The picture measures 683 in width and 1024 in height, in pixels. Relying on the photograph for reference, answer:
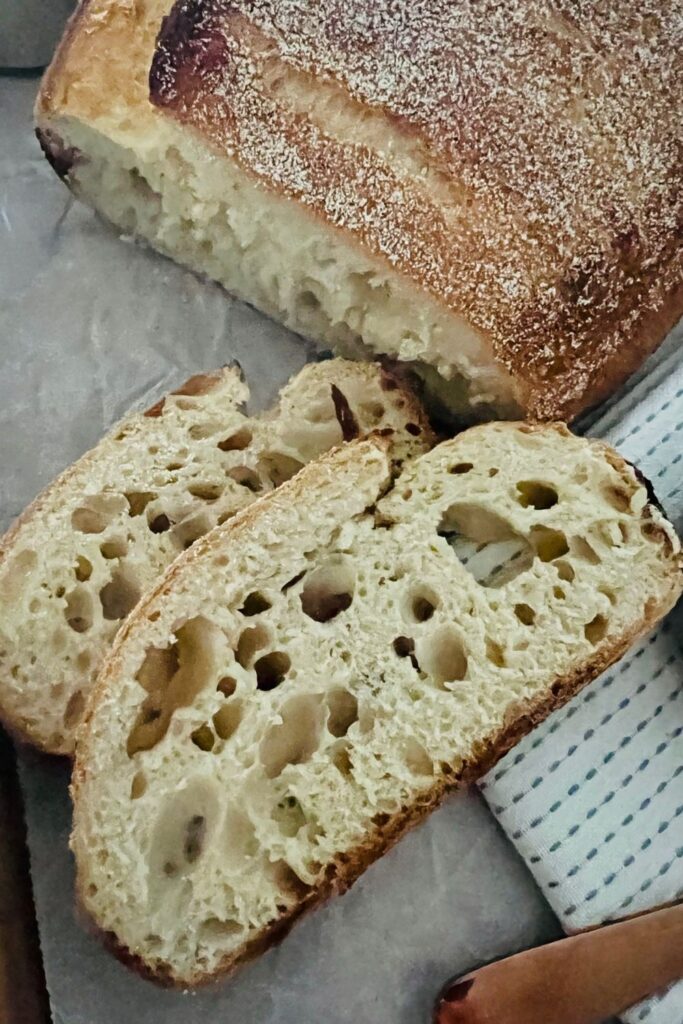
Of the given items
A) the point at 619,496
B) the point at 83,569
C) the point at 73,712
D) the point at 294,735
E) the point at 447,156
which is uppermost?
the point at 447,156

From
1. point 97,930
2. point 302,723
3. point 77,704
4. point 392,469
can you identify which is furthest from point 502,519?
point 97,930

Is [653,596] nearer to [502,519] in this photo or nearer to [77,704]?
[502,519]

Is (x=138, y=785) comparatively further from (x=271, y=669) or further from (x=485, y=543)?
(x=485, y=543)

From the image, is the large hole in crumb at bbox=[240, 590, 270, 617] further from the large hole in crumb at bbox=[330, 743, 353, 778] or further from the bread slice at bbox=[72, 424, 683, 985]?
the large hole in crumb at bbox=[330, 743, 353, 778]

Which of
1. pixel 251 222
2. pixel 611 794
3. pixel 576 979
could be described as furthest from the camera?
pixel 251 222

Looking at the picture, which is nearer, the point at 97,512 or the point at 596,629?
the point at 596,629

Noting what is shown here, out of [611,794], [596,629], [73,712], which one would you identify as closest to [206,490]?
[73,712]

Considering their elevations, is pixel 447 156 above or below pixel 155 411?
above
